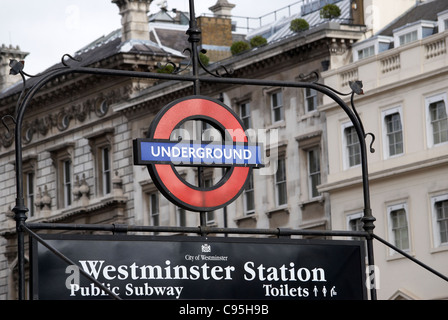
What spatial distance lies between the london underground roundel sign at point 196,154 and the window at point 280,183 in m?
32.3

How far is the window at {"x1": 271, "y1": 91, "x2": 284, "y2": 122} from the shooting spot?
47750 mm

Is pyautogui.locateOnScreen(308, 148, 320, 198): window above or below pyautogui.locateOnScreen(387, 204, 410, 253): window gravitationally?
above

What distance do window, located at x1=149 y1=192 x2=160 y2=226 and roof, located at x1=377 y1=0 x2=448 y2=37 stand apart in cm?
1264

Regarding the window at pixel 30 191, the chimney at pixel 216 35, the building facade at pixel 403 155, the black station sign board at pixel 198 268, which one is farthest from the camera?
the window at pixel 30 191

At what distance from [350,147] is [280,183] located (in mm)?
4458

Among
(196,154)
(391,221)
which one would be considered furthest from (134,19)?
(196,154)

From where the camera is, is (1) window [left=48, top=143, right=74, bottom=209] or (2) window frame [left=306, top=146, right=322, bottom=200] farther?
(1) window [left=48, top=143, right=74, bottom=209]

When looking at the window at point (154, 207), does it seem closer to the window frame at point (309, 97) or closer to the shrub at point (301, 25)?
the shrub at point (301, 25)

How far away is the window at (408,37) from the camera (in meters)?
43.1

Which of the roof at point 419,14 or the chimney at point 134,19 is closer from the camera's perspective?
the roof at point 419,14

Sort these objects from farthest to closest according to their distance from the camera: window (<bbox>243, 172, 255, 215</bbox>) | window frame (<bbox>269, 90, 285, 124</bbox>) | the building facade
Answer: window (<bbox>243, 172, 255, 215</bbox>), window frame (<bbox>269, 90, 285, 124</bbox>), the building facade

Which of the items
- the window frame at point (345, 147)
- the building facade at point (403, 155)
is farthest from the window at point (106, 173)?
the window frame at point (345, 147)

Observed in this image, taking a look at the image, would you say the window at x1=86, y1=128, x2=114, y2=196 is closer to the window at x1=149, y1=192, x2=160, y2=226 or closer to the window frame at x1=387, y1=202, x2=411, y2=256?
the window at x1=149, y1=192, x2=160, y2=226

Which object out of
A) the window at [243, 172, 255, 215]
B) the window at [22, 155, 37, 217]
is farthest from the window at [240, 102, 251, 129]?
the window at [22, 155, 37, 217]
